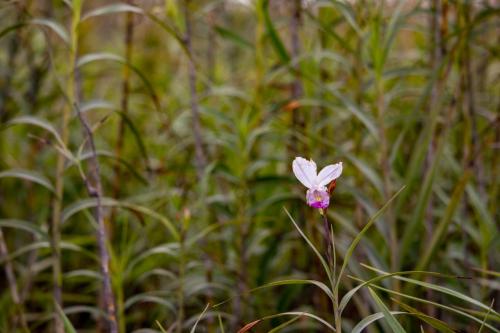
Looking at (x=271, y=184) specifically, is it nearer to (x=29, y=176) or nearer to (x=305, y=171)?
(x=29, y=176)

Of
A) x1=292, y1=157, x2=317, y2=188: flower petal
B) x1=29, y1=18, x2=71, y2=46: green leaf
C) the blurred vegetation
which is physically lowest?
the blurred vegetation

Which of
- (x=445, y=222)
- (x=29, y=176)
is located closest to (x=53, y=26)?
(x=29, y=176)

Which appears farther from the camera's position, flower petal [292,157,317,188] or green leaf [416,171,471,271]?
green leaf [416,171,471,271]

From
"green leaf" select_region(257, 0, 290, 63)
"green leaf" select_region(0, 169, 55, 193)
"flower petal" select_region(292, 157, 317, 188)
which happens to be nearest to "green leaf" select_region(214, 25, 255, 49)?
"green leaf" select_region(257, 0, 290, 63)

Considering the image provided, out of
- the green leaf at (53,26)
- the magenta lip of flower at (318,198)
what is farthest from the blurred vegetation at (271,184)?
the magenta lip of flower at (318,198)

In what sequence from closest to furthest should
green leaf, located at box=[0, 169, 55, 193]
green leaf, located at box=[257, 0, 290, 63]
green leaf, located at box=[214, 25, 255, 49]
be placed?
green leaf, located at box=[0, 169, 55, 193]
green leaf, located at box=[257, 0, 290, 63]
green leaf, located at box=[214, 25, 255, 49]

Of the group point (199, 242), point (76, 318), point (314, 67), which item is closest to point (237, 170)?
point (199, 242)

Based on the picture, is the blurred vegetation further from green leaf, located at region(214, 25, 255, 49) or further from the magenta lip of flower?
the magenta lip of flower

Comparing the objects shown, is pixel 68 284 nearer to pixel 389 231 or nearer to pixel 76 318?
pixel 76 318
